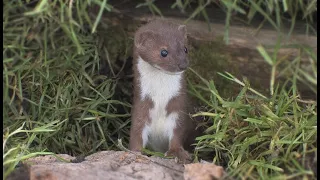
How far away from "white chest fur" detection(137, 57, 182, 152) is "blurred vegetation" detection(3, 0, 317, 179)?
0.24 meters

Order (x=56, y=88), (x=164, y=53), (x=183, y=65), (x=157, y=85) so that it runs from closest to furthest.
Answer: (x=183, y=65) → (x=164, y=53) → (x=157, y=85) → (x=56, y=88)

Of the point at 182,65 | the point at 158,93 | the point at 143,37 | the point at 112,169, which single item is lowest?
the point at 112,169

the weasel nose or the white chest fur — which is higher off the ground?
the weasel nose

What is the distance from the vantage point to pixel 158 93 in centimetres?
387

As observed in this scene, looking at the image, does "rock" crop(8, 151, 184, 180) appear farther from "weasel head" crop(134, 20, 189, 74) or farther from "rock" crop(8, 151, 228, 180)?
"weasel head" crop(134, 20, 189, 74)

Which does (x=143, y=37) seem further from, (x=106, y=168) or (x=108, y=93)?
(x=106, y=168)

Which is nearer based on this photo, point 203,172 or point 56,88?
point 203,172

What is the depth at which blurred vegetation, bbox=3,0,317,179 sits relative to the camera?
3373mm

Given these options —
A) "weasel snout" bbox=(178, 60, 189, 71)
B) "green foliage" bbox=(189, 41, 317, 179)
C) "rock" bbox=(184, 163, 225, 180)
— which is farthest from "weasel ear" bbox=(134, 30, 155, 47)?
"rock" bbox=(184, 163, 225, 180)

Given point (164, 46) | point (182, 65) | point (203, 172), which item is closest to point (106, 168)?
point (203, 172)

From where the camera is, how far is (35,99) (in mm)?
4121

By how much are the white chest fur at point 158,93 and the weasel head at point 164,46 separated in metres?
0.10

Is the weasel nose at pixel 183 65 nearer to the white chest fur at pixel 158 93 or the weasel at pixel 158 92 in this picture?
the weasel at pixel 158 92

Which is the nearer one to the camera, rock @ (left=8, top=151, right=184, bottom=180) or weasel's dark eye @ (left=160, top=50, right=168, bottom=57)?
rock @ (left=8, top=151, right=184, bottom=180)
